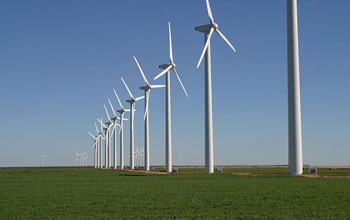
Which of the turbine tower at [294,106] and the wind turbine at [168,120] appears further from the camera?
the wind turbine at [168,120]

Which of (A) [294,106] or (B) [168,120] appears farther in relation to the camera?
(B) [168,120]

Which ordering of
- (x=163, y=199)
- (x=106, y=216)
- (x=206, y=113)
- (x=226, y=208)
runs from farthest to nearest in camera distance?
1. (x=206, y=113)
2. (x=163, y=199)
3. (x=226, y=208)
4. (x=106, y=216)

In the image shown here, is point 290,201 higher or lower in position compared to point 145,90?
lower

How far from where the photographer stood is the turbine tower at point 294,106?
189ft

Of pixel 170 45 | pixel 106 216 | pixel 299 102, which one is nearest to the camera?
pixel 106 216

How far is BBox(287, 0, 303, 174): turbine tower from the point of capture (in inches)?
2264

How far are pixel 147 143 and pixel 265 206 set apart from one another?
84.2 m

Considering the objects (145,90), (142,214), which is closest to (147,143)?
(145,90)

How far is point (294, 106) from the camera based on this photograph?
5775 centimetres

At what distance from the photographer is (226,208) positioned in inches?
960

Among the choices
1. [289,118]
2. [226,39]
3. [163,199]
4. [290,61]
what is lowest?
[163,199]

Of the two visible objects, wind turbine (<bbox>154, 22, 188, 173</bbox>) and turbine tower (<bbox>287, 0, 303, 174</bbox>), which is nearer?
turbine tower (<bbox>287, 0, 303, 174</bbox>)

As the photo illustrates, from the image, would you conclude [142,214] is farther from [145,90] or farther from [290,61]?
[145,90]

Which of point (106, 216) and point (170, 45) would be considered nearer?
point (106, 216)
